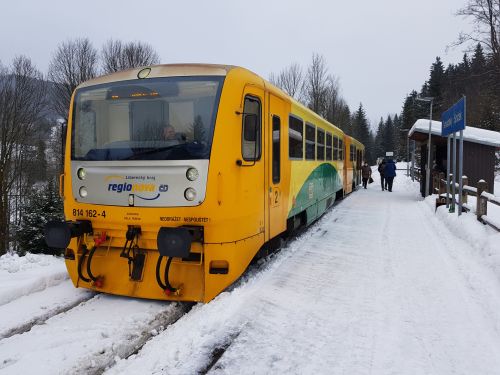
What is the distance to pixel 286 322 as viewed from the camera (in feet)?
14.0

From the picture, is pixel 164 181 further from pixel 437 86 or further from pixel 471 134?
pixel 437 86

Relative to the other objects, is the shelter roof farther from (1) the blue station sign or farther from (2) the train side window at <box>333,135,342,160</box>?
(2) the train side window at <box>333,135,342,160</box>

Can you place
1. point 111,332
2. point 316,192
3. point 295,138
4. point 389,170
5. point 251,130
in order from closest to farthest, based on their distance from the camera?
point 111,332 < point 251,130 < point 295,138 < point 316,192 < point 389,170

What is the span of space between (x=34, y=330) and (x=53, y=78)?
2621cm

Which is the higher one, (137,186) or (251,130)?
(251,130)

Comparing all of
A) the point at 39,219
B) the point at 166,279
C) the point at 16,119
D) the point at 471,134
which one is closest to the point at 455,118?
the point at 471,134

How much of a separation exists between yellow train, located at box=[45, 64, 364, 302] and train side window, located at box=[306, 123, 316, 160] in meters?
3.36

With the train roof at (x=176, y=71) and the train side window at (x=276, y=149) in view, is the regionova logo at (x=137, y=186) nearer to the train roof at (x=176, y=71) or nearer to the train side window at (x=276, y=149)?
the train roof at (x=176, y=71)

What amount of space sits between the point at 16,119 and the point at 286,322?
82.6 ft

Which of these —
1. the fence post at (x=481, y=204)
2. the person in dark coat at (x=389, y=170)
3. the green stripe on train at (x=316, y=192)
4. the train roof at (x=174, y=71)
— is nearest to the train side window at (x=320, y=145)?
the green stripe on train at (x=316, y=192)

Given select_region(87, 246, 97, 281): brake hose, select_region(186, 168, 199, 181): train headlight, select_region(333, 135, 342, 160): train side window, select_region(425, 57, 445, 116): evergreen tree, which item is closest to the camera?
select_region(186, 168, 199, 181): train headlight

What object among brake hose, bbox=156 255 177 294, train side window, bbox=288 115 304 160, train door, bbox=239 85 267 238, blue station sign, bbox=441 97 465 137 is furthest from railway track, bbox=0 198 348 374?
blue station sign, bbox=441 97 465 137

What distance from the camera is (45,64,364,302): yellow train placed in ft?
15.2

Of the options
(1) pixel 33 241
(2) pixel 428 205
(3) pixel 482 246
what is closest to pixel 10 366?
(3) pixel 482 246
